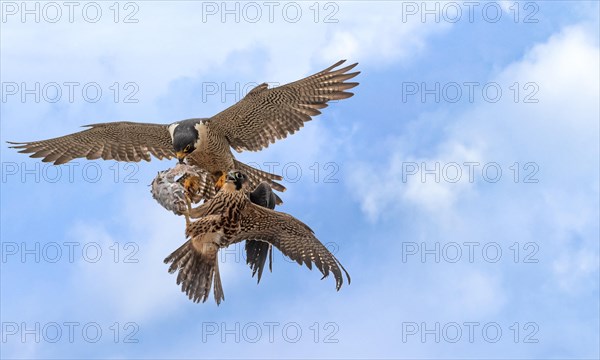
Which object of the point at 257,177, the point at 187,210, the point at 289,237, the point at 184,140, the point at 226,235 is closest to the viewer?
the point at 187,210

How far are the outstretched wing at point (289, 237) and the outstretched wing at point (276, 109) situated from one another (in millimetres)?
1931

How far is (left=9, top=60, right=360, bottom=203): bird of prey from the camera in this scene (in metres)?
9.65

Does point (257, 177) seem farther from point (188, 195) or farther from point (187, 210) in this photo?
point (187, 210)

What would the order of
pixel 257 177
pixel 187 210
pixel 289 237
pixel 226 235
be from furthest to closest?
pixel 257 177, pixel 289 237, pixel 226 235, pixel 187 210

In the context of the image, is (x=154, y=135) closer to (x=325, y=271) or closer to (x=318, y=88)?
(x=318, y=88)

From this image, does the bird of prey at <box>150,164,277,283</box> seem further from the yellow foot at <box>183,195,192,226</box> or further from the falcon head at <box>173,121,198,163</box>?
the falcon head at <box>173,121,198,163</box>

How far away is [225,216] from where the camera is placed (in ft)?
26.1

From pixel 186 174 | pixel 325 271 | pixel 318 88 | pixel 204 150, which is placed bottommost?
pixel 325 271

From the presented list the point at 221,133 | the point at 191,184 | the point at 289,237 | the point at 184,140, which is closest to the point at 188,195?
the point at 191,184

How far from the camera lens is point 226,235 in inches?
317

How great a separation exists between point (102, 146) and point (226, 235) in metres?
2.92

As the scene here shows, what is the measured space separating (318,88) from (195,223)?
97.8 inches

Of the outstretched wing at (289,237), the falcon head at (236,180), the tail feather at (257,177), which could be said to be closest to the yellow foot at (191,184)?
the falcon head at (236,180)

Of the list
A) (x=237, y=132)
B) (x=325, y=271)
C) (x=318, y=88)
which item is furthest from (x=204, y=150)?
(x=325, y=271)
